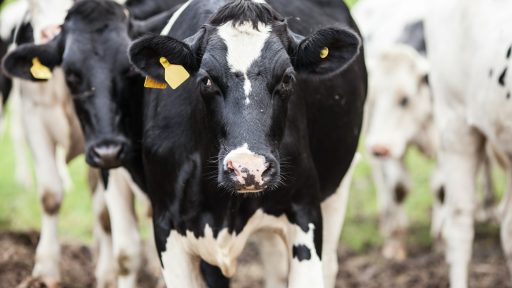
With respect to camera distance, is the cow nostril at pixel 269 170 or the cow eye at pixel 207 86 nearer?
the cow nostril at pixel 269 170

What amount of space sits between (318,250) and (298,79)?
36.6 inches

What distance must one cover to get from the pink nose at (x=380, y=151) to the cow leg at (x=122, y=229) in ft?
11.1

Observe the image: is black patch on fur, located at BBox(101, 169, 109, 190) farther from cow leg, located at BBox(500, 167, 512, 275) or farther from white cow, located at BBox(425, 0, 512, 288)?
cow leg, located at BBox(500, 167, 512, 275)

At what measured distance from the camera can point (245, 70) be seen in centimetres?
591

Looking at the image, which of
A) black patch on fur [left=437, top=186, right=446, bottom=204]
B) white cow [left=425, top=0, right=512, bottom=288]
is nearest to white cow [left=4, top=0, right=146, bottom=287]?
white cow [left=425, top=0, right=512, bottom=288]

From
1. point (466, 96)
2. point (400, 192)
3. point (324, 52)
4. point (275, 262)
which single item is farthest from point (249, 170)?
point (400, 192)

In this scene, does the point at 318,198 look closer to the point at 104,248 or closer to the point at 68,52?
the point at 68,52

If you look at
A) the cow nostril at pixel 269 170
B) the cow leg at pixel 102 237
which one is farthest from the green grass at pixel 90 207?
the cow nostril at pixel 269 170

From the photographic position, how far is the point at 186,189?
6.50 meters

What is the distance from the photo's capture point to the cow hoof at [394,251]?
11.0 meters

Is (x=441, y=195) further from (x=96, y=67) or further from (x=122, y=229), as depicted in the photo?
(x=96, y=67)

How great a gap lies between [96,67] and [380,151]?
416 cm

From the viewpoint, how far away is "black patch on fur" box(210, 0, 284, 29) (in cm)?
606

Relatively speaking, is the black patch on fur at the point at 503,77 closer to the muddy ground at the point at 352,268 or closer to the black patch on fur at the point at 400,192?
the muddy ground at the point at 352,268
